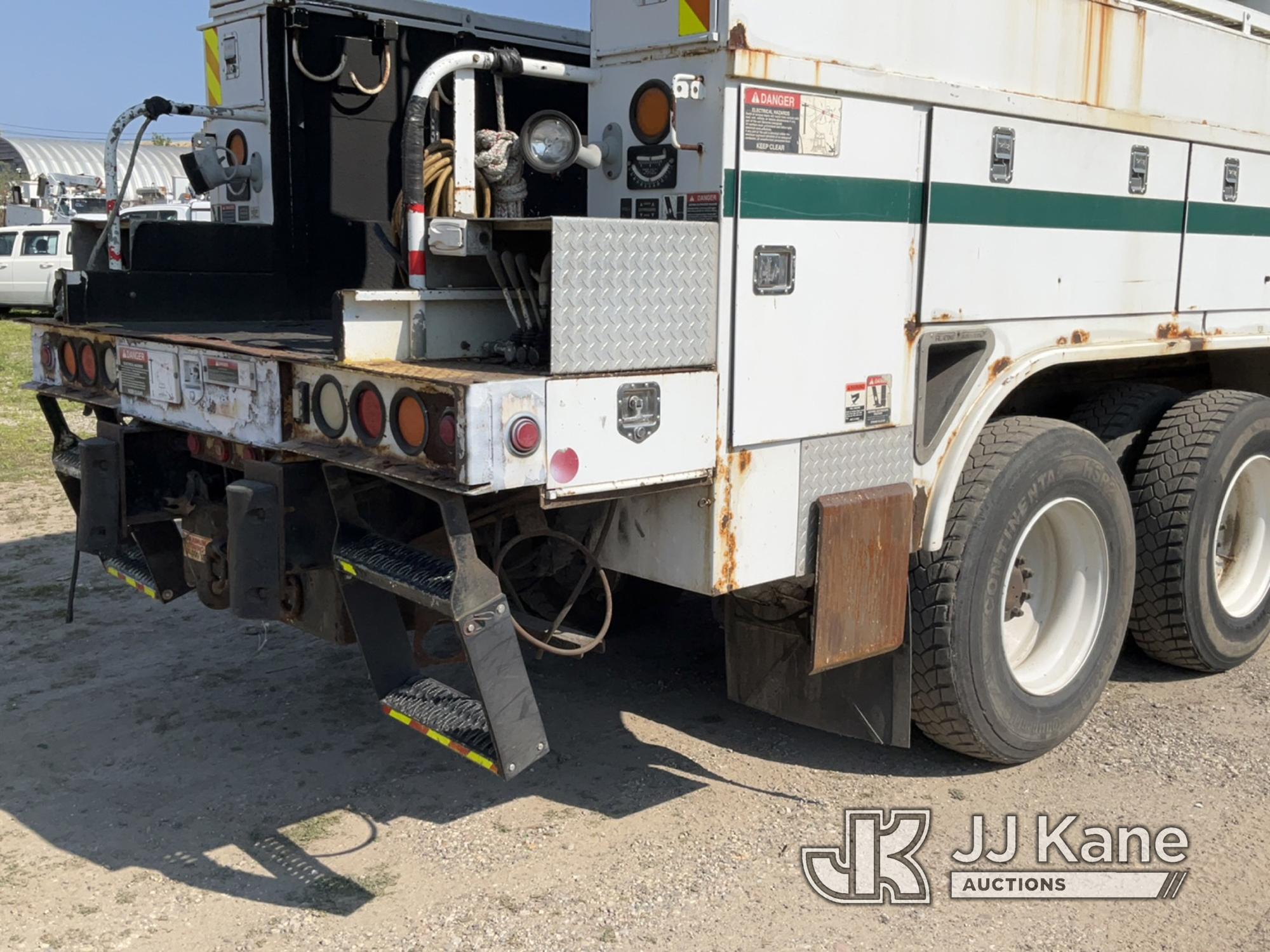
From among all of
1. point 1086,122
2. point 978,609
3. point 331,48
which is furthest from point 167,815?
point 1086,122

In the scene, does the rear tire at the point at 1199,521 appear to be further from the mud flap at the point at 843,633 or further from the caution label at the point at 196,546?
the caution label at the point at 196,546

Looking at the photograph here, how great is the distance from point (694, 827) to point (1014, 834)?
949 mm

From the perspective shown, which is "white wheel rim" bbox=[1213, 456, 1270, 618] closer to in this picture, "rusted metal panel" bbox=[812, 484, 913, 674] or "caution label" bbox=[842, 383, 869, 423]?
"rusted metal panel" bbox=[812, 484, 913, 674]

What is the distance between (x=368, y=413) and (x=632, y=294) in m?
0.70

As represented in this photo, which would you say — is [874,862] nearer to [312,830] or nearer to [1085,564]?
[1085,564]

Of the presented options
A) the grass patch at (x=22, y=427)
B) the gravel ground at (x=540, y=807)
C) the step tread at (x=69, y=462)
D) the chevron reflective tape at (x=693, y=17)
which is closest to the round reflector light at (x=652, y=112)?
the chevron reflective tape at (x=693, y=17)

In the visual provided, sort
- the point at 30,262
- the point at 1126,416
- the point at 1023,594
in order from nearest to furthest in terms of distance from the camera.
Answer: the point at 1023,594 < the point at 1126,416 < the point at 30,262

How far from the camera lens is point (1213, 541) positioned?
4898 mm

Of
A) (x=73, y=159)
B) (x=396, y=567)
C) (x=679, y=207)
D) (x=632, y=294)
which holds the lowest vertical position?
(x=396, y=567)

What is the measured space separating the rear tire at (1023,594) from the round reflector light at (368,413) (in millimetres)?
1690

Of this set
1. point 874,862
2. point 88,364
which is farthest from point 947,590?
point 88,364

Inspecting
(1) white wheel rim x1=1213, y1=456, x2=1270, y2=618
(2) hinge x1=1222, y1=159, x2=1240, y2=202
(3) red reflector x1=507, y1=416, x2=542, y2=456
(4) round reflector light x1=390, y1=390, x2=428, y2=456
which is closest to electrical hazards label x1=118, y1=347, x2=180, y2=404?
(4) round reflector light x1=390, y1=390, x2=428, y2=456

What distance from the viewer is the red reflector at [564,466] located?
115 inches

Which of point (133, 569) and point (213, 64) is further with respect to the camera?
point (213, 64)
